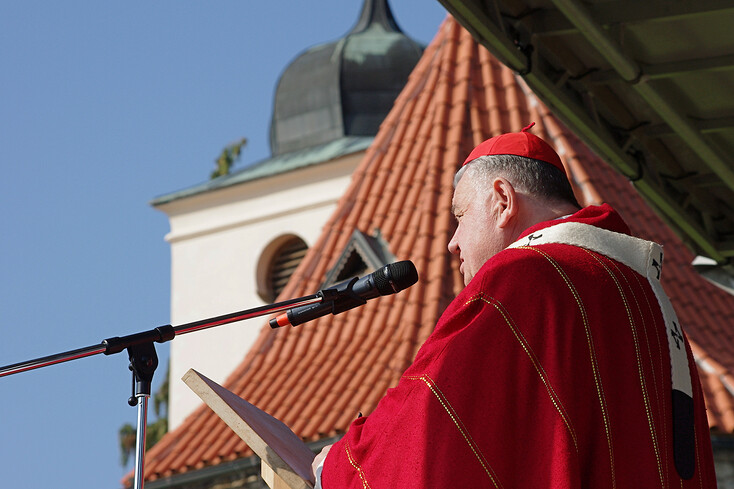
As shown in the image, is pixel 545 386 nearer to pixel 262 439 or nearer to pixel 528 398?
pixel 528 398

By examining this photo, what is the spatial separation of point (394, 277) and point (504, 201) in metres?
0.45

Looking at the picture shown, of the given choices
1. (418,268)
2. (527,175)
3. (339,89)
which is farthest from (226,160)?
(527,175)

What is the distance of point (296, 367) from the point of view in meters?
12.5

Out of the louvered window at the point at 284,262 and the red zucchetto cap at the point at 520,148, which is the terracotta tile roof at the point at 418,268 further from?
the louvered window at the point at 284,262

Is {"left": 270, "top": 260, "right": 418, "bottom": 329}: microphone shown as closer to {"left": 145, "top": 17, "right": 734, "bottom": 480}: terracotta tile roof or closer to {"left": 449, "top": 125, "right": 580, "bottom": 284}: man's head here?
{"left": 449, "top": 125, "right": 580, "bottom": 284}: man's head

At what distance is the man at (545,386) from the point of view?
9.86ft

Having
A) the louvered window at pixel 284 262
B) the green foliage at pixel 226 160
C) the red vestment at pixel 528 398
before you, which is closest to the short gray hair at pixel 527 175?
the red vestment at pixel 528 398

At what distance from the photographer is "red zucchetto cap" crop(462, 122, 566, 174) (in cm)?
364

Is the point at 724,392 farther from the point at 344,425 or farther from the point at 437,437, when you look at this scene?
the point at 437,437

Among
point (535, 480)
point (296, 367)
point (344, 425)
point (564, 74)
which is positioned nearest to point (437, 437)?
point (535, 480)

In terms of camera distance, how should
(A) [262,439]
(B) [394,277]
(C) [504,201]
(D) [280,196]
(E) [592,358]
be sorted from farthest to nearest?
(D) [280,196], (B) [394,277], (C) [504,201], (A) [262,439], (E) [592,358]

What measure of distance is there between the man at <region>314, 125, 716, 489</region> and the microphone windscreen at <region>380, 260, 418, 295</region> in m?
0.39

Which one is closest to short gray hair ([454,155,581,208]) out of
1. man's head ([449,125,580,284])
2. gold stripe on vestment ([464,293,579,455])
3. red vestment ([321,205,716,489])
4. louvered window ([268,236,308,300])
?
man's head ([449,125,580,284])

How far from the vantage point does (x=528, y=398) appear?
Answer: 304cm
